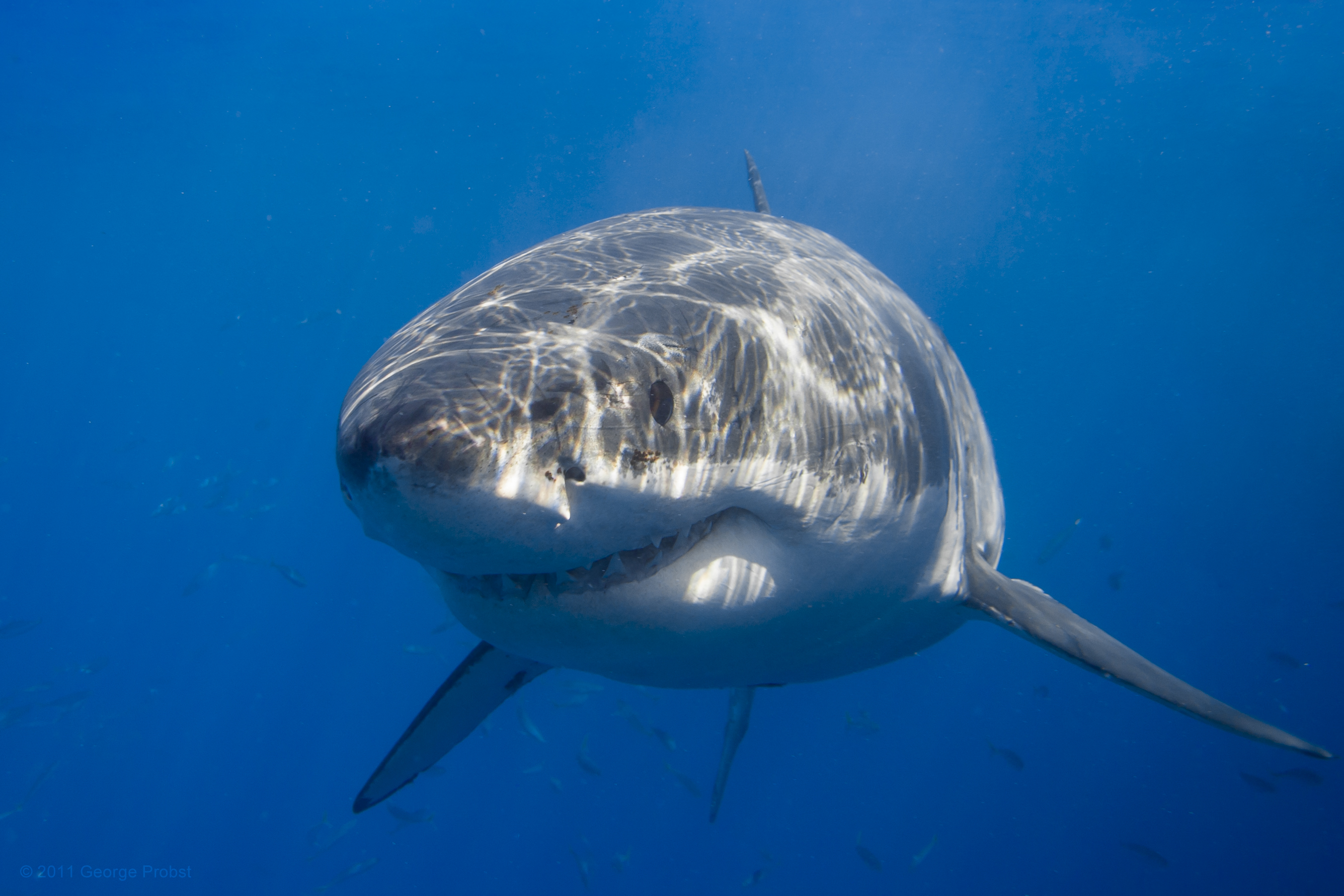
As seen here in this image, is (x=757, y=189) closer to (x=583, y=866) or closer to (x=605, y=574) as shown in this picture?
(x=605, y=574)

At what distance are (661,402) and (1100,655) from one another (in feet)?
7.16

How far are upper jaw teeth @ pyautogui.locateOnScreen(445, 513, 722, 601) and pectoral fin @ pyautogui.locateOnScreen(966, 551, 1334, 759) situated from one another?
5.05ft

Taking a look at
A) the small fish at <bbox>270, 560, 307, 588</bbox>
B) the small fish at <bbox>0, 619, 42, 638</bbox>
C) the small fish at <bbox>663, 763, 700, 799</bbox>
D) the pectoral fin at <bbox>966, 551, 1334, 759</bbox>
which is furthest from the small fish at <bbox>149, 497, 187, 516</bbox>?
the pectoral fin at <bbox>966, 551, 1334, 759</bbox>

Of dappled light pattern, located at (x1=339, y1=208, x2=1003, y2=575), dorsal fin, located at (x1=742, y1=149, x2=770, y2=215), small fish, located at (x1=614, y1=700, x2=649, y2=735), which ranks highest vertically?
dorsal fin, located at (x1=742, y1=149, x2=770, y2=215)

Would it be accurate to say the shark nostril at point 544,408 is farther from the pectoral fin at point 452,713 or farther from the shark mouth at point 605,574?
the pectoral fin at point 452,713

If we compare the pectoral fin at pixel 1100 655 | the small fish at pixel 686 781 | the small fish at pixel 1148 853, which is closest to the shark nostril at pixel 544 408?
the pectoral fin at pixel 1100 655

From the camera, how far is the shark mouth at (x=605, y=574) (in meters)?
1.57

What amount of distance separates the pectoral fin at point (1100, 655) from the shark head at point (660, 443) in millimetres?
260

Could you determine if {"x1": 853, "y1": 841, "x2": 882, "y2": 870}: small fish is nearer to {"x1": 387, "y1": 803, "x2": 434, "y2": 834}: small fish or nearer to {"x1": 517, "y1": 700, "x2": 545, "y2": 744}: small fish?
{"x1": 517, "y1": 700, "x2": 545, "y2": 744}: small fish

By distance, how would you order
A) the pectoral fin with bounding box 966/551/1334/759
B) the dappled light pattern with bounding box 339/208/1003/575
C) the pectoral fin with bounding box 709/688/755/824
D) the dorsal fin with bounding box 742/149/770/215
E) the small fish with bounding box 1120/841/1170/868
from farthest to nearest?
the small fish with bounding box 1120/841/1170/868 < the dorsal fin with bounding box 742/149/770/215 < the pectoral fin with bounding box 709/688/755/824 < the pectoral fin with bounding box 966/551/1334/759 < the dappled light pattern with bounding box 339/208/1003/575

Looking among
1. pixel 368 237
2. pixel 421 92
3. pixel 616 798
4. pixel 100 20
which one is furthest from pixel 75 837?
pixel 368 237

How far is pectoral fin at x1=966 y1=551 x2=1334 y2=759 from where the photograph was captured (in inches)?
95.5

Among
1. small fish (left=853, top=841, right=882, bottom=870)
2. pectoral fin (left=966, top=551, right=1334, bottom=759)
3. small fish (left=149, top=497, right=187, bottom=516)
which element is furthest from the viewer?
small fish (left=149, top=497, right=187, bottom=516)

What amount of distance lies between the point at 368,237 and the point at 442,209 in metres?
13.0
